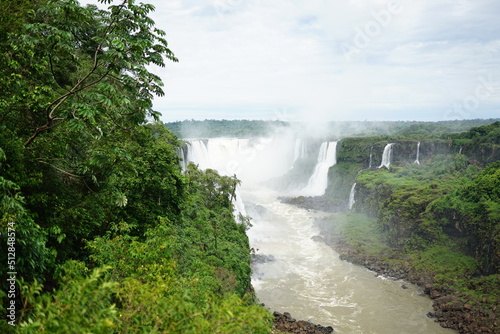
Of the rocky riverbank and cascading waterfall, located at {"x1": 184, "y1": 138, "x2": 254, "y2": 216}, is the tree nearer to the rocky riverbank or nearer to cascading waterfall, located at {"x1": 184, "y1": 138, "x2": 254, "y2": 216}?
the rocky riverbank

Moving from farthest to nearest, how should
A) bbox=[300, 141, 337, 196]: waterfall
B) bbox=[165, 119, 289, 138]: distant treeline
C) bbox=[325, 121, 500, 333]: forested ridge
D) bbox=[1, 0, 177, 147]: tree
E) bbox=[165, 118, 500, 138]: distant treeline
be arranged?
bbox=[165, 119, 289, 138]: distant treeline < bbox=[165, 118, 500, 138]: distant treeline < bbox=[300, 141, 337, 196]: waterfall < bbox=[325, 121, 500, 333]: forested ridge < bbox=[1, 0, 177, 147]: tree

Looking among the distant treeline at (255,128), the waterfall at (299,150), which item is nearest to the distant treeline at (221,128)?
the distant treeline at (255,128)

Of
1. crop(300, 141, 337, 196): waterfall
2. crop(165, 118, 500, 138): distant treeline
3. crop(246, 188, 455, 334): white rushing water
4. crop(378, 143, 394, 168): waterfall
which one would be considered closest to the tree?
crop(246, 188, 455, 334): white rushing water

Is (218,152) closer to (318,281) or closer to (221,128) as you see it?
(318,281)

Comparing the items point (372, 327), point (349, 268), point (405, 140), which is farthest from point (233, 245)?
point (405, 140)

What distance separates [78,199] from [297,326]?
16.9m

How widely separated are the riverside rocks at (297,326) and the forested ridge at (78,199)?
10.9m

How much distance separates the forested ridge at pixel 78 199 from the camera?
4328 mm

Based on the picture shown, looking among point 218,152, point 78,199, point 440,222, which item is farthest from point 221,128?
point 78,199

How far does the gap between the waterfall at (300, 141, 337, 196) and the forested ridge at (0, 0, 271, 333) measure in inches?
2218

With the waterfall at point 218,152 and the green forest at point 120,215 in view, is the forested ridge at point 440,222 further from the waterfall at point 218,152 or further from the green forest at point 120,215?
the waterfall at point 218,152

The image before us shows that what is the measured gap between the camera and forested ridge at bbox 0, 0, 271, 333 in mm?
4328

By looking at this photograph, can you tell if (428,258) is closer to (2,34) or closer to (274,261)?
(274,261)

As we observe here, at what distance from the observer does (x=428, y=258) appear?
103 ft
